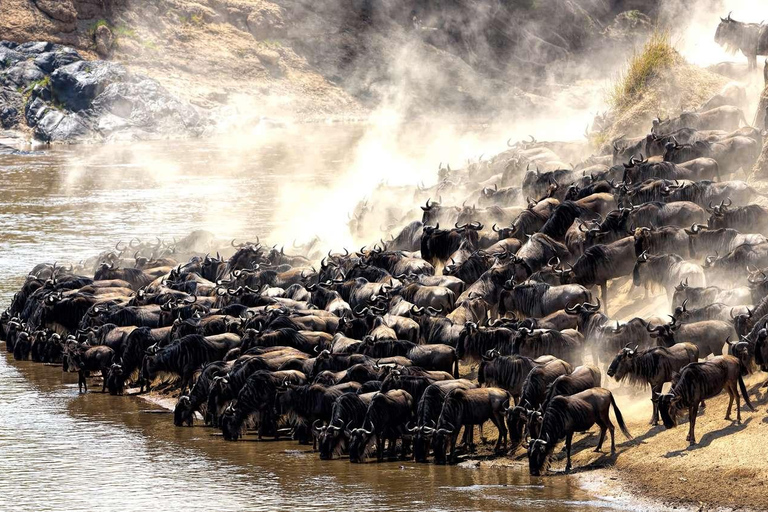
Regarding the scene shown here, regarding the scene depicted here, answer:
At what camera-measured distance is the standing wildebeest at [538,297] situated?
17812 mm

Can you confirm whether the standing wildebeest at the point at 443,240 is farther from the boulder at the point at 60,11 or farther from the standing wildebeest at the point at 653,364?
the boulder at the point at 60,11

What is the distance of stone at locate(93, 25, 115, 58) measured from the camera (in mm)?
65062

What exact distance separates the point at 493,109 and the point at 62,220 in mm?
36422

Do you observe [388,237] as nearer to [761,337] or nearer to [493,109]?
[761,337]

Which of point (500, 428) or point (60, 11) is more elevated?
point (60, 11)

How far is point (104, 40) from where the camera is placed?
215 ft

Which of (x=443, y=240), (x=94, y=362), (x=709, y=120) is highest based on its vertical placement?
(x=709, y=120)

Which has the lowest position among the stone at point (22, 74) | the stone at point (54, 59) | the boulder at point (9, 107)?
the boulder at point (9, 107)

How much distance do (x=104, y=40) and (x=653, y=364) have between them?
55.2 metres

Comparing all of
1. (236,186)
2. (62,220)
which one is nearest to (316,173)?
(236,186)

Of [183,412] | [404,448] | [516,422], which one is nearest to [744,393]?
[516,422]

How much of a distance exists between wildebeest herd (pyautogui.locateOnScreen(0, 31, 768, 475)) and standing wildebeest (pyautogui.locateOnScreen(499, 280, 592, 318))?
3cm

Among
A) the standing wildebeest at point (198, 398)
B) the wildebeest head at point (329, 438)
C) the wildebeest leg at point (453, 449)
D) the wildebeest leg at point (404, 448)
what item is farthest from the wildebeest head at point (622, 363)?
the standing wildebeest at point (198, 398)

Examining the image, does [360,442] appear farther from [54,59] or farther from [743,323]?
[54,59]
